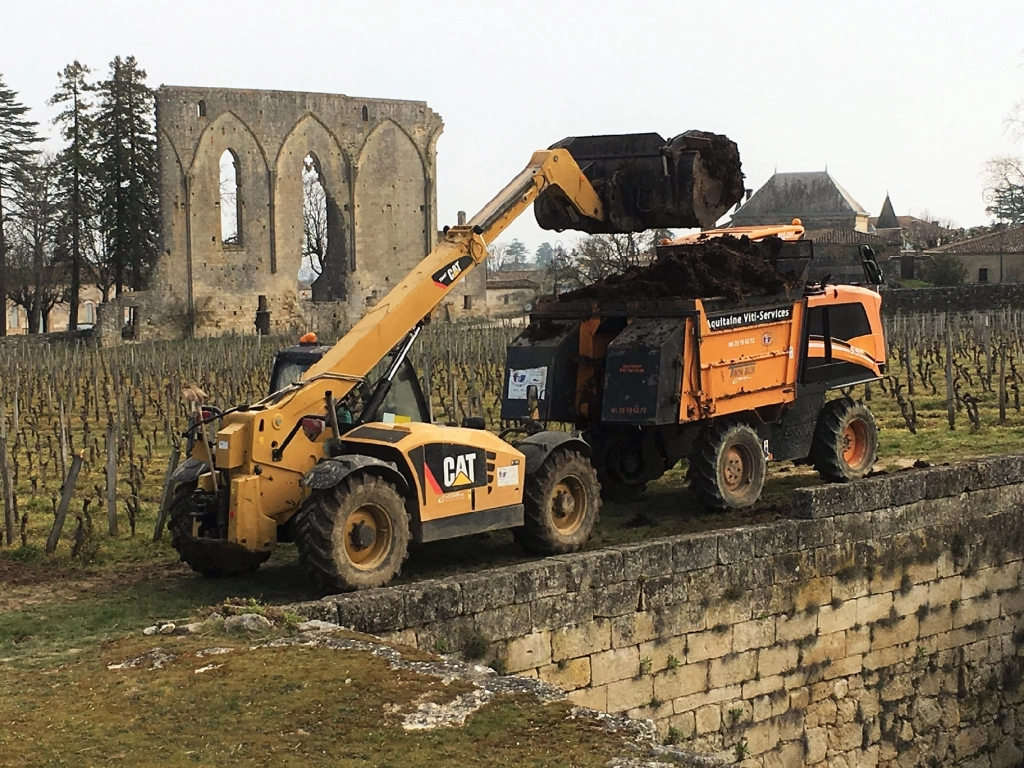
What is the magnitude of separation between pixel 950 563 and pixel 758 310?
2826 mm

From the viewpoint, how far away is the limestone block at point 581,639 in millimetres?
9398

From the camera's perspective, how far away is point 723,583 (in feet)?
34.0

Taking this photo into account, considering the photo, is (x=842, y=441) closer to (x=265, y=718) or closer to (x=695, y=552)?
(x=695, y=552)

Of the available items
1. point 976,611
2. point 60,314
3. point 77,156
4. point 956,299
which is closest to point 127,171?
point 77,156

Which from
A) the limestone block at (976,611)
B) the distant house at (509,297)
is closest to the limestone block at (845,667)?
the limestone block at (976,611)

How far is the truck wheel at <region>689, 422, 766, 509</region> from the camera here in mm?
12078

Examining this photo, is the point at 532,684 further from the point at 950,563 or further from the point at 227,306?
the point at 227,306

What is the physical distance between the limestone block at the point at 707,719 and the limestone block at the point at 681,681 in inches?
6.1

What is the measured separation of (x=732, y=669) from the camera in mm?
10453

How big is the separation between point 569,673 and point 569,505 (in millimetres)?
1706

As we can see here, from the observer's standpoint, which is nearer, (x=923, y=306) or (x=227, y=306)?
(x=227, y=306)

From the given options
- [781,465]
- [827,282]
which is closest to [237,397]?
[781,465]

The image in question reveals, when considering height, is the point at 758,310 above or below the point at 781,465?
above

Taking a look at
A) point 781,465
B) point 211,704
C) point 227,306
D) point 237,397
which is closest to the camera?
point 211,704
